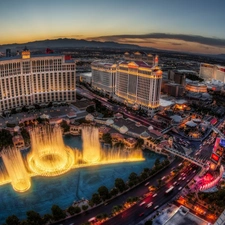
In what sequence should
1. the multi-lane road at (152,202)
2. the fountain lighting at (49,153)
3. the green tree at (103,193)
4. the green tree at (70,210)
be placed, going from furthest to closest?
the fountain lighting at (49,153) < the green tree at (103,193) < the green tree at (70,210) < the multi-lane road at (152,202)

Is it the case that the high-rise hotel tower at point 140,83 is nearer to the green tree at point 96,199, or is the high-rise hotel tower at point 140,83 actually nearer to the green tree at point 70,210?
the green tree at point 96,199

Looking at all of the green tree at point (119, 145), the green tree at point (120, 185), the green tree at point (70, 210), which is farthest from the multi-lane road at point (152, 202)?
the green tree at point (119, 145)

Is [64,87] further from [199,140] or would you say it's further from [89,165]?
[199,140]

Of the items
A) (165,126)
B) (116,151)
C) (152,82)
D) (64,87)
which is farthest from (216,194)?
(64,87)

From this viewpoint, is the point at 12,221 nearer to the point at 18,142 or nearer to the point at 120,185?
the point at 120,185

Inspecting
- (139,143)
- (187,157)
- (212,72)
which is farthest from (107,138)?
(212,72)

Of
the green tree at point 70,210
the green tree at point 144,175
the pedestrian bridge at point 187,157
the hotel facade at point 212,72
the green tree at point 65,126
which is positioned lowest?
the green tree at point 70,210

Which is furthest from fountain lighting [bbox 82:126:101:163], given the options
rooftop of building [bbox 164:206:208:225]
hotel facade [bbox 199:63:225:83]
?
hotel facade [bbox 199:63:225:83]
